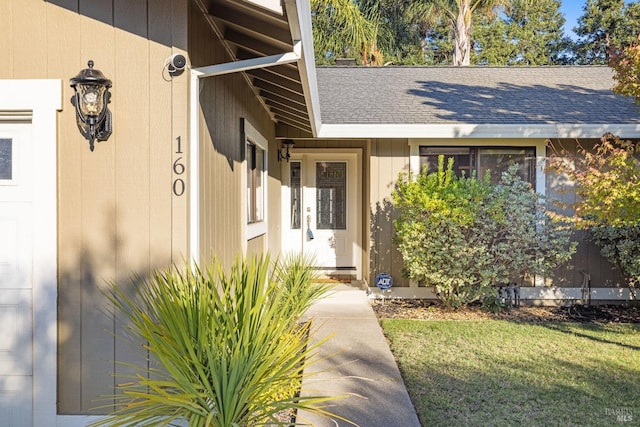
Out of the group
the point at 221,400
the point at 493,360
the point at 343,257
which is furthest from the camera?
the point at 343,257

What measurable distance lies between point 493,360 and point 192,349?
317 centimetres

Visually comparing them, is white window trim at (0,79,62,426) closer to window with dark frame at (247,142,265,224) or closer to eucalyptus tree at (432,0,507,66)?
window with dark frame at (247,142,265,224)

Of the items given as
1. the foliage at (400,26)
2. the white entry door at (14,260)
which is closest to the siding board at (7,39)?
the white entry door at (14,260)

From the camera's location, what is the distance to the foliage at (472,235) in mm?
5895

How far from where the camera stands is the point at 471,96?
8047mm

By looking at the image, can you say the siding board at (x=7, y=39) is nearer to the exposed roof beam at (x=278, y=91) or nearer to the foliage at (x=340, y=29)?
the exposed roof beam at (x=278, y=91)

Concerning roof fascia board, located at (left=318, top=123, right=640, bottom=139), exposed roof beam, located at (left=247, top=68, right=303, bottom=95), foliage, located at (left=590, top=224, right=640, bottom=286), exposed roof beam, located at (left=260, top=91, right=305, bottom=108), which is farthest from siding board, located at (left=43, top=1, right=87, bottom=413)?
foliage, located at (left=590, top=224, right=640, bottom=286)

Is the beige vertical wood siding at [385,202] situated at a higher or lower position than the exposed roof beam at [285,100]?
lower

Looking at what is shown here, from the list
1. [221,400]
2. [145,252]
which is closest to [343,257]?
[145,252]

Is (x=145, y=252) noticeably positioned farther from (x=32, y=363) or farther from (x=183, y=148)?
(x=32, y=363)

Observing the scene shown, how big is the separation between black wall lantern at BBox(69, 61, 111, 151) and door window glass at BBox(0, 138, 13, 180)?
1.78 ft

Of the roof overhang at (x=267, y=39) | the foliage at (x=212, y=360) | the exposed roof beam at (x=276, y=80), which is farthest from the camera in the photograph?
the exposed roof beam at (x=276, y=80)

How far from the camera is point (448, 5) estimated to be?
1589 centimetres

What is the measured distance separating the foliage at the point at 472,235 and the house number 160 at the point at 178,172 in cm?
366
